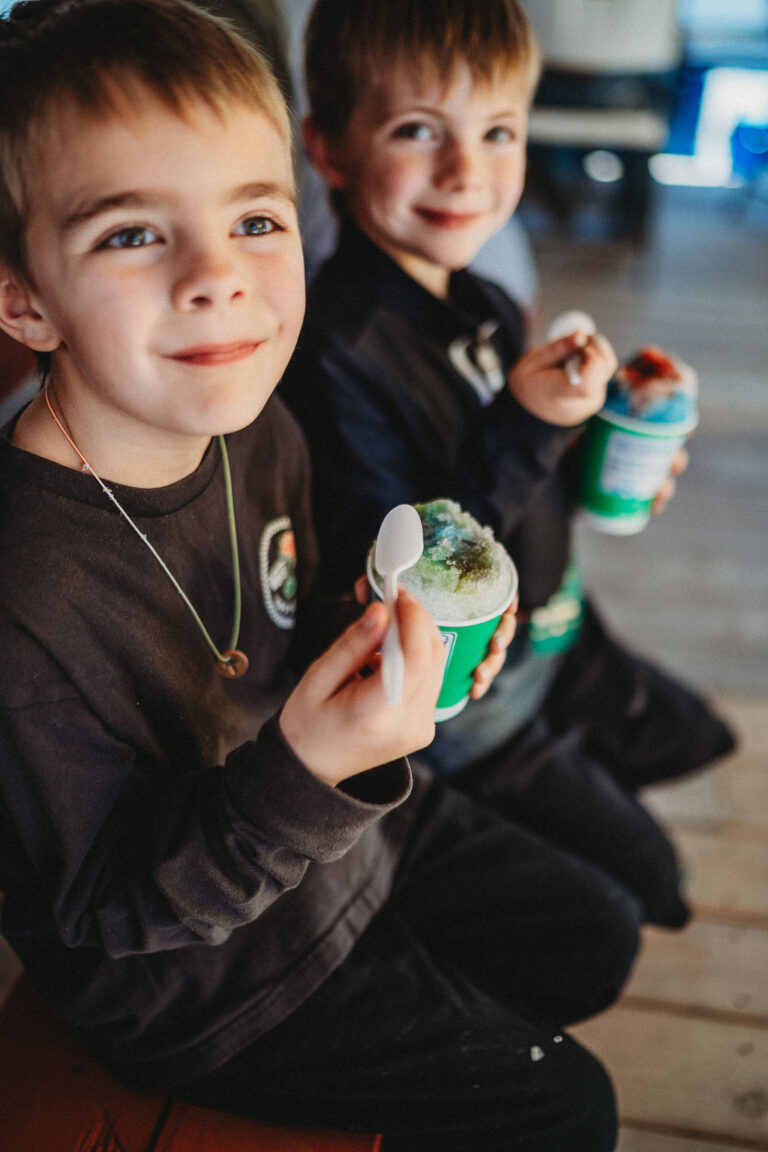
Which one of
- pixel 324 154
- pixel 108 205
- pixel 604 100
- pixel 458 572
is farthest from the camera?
pixel 604 100

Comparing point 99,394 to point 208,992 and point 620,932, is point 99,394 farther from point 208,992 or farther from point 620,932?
point 620,932

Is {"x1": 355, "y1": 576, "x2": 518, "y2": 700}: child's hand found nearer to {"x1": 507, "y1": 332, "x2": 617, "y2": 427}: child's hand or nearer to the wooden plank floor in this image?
{"x1": 507, "y1": 332, "x2": 617, "y2": 427}: child's hand

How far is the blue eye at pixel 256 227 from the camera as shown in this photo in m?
0.59

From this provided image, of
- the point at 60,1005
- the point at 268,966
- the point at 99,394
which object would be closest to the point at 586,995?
the point at 268,966

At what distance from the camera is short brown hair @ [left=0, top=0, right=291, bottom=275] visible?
54cm

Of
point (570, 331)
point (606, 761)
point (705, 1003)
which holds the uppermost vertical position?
point (570, 331)

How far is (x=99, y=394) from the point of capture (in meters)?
0.62

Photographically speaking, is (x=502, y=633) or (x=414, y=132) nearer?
(x=502, y=633)

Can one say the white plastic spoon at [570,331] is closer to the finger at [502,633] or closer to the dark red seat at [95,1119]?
the finger at [502,633]

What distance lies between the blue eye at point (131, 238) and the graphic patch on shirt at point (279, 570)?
329 mm

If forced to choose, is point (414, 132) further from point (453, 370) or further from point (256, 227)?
point (256, 227)

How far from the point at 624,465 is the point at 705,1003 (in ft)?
2.66

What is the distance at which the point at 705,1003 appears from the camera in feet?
4.10

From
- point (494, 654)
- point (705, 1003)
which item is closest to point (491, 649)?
point (494, 654)
